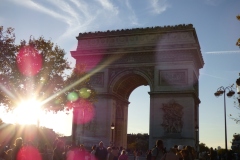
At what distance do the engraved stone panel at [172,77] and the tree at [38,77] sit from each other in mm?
7341

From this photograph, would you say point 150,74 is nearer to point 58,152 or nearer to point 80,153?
point 80,153

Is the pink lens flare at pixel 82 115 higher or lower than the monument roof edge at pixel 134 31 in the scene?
lower

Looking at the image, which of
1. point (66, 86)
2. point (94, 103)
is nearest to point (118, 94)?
point (94, 103)

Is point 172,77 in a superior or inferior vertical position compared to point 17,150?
superior

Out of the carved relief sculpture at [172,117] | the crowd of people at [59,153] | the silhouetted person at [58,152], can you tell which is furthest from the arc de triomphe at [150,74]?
the silhouetted person at [58,152]

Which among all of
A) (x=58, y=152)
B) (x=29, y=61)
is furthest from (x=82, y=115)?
(x=58, y=152)

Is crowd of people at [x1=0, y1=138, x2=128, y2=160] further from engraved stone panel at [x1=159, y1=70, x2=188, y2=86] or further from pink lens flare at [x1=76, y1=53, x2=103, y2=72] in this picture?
pink lens flare at [x1=76, y1=53, x2=103, y2=72]

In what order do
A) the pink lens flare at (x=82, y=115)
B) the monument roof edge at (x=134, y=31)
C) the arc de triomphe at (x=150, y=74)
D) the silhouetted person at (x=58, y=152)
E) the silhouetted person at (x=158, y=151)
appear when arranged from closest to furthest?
1. the silhouetted person at (x=158, y=151)
2. the silhouetted person at (x=58, y=152)
3. the arc de triomphe at (x=150, y=74)
4. the monument roof edge at (x=134, y=31)
5. the pink lens flare at (x=82, y=115)

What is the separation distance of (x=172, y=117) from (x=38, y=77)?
13371 millimetres

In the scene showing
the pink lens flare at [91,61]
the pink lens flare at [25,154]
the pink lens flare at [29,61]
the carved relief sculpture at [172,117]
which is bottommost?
the pink lens flare at [25,154]

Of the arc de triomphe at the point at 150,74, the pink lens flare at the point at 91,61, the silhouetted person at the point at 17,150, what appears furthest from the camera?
the pink lens flare at the point at 91,61

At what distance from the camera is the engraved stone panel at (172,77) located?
35500 millimetres

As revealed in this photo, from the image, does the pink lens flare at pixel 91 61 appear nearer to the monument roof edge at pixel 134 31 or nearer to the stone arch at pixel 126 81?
the monument roof edge at pixel 134 31

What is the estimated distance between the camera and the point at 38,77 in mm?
30250
